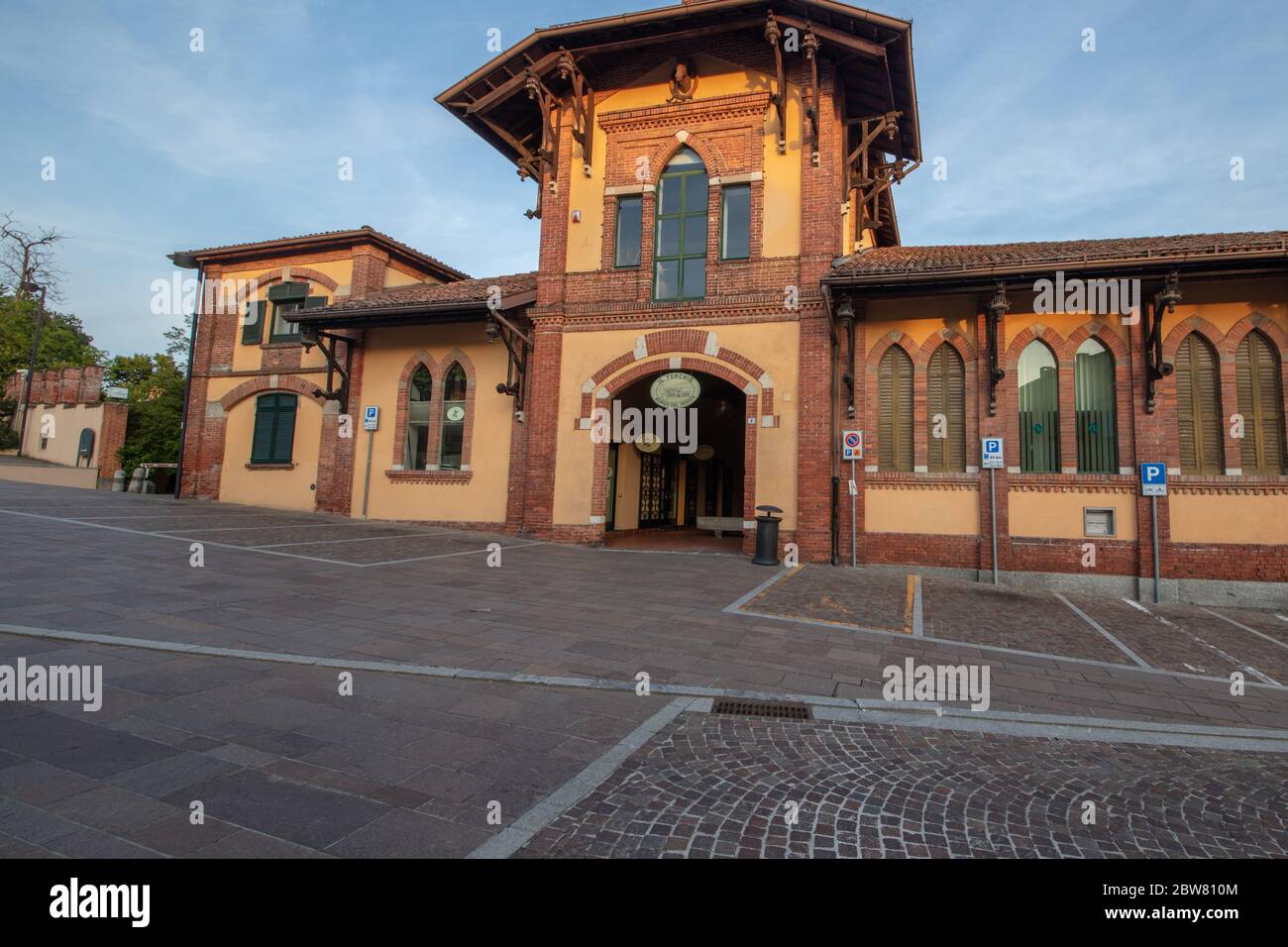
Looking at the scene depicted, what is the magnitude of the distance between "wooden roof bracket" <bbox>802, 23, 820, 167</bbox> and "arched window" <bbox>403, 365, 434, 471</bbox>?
34.3ft

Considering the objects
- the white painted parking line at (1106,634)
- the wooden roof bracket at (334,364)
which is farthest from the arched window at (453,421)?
the white painted parking line at (1106,634)

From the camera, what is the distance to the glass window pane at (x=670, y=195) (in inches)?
553

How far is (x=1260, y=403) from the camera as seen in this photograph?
10.8m

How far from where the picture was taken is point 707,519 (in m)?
18.5

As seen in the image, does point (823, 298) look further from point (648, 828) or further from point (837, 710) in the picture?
point (648, 828)

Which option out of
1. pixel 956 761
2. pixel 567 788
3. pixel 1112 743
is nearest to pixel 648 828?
pixel 567 788

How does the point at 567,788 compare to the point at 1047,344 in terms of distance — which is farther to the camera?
the point at 1047,344

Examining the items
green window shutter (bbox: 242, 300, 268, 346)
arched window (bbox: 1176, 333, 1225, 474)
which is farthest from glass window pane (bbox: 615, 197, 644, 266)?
green window shutter (bbox: 242, 300, 268, 346)

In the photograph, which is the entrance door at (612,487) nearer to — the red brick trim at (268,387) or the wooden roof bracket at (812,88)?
the wooden roof bracket at (812,88)

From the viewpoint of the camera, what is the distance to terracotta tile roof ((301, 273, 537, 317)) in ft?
48.3

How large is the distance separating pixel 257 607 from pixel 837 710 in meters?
5.65

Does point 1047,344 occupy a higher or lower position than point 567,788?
higher

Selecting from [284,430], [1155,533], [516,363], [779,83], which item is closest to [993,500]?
[1155,533]

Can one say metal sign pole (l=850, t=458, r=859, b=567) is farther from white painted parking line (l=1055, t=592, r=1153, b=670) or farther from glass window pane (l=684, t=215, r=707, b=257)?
glass window pane (l=684, t=215, r=707, b=257)
